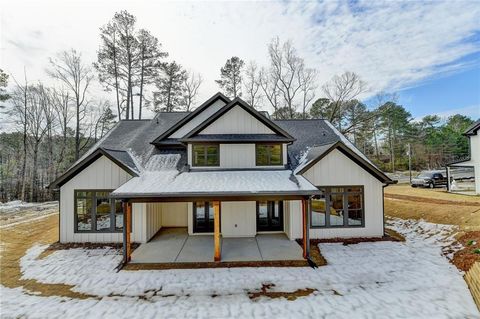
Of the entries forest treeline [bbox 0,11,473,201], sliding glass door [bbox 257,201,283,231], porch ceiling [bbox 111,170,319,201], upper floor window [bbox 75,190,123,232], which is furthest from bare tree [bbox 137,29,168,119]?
sliding glass door [bbox 257,201,283,231]

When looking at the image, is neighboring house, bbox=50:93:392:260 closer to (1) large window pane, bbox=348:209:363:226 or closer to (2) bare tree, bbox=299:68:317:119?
(1) large window pane, bbox=348:209:363:226

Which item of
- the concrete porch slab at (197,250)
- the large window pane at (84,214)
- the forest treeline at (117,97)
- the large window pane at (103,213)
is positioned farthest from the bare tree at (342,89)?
the large window pane at (84,214)

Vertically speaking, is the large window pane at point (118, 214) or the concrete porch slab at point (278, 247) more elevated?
the large window pane at point (118, 214)

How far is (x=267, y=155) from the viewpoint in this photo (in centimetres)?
1134

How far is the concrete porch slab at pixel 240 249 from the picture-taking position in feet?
27.9

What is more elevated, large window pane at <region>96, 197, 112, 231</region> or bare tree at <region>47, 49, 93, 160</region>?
bare tree at <region>47, 49, 93, 160</region>

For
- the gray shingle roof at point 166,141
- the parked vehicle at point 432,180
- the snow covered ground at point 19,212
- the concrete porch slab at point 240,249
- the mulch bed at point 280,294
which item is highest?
the gray shingle roof at point 166,141

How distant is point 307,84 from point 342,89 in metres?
4.20

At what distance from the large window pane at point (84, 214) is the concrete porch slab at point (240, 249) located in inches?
233

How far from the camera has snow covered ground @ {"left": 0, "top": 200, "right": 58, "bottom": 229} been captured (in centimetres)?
1485

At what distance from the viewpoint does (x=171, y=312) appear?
5562 millimetres

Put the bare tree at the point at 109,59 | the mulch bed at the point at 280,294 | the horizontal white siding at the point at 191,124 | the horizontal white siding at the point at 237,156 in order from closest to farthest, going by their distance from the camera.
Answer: the mulch bed at the point at 280,294 < the horizontal white siding at the point at 237,156 < the horizontal white siding at the point at 191,124 < the bare tree at the point at 109,59

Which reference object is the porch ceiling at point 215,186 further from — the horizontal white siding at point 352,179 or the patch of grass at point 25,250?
the patch of grass at point 25,250

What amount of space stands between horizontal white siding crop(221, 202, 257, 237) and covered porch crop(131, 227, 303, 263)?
1.03 feet
